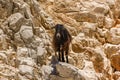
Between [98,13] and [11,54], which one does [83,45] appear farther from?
[11,54]

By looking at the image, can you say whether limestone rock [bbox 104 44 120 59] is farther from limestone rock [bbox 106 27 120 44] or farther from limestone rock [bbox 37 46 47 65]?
limestone rock [bbox 37 46 47 65]

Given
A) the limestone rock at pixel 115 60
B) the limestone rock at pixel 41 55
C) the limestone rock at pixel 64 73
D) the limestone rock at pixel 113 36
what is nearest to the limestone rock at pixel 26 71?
the limestone rock at pixel 64 73

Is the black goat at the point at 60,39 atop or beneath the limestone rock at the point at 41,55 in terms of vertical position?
atop

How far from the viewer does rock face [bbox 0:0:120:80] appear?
40.7 feet

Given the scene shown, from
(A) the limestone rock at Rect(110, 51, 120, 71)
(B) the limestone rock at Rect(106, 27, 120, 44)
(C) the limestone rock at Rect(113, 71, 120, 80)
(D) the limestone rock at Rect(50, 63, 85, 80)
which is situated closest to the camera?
(D) the limestone rock at Rect(50, 63, 85, 80)

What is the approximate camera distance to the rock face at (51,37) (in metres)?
12.4

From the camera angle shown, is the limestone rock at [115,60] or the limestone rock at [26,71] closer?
the limestone rock at [26,71]

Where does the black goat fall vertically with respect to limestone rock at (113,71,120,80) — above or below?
above

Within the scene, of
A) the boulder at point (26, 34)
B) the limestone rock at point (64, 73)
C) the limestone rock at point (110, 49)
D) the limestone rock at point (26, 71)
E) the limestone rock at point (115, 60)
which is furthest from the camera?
the limestone rock at point (110, 49)

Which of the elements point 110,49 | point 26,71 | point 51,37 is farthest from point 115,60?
point 26,71

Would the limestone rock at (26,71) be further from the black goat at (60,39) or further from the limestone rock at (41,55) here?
the black goat at (60,39)

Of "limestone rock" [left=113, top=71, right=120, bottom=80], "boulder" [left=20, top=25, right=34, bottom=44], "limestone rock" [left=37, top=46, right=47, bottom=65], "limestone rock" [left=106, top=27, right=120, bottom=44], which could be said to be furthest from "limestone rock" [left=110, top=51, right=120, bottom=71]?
"boulder" [left=20, top=25, right=34, bottom=44]

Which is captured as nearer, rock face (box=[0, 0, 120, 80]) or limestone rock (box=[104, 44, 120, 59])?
rock face (box=[0, 0, 120, 80])

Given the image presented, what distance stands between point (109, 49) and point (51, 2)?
4.01 m
